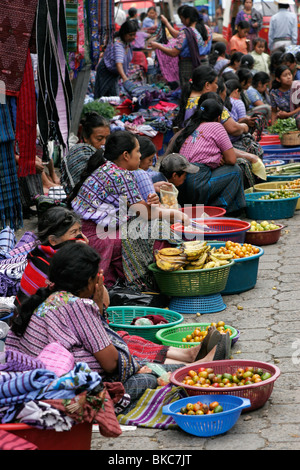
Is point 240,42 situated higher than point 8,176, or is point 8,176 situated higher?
point 240,42

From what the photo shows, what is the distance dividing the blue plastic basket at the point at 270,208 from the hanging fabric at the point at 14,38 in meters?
3.47

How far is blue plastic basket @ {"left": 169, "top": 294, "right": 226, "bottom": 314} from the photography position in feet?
16.4

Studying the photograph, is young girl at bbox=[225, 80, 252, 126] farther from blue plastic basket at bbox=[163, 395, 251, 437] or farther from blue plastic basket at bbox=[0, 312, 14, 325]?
blue plastic basket at bbox=[163, 395, 251, 437]

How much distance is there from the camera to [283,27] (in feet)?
51.1

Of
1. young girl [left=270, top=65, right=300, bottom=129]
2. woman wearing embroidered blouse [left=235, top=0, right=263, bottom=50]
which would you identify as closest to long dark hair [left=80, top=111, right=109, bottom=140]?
young girl [left=270, top=65, right=300, bottom=129]

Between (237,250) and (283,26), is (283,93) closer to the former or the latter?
(283,26)

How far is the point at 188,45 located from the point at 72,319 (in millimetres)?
8998

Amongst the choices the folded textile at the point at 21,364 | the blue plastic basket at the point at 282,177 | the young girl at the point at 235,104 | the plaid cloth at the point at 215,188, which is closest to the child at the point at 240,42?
the young girl at the point at 235,104

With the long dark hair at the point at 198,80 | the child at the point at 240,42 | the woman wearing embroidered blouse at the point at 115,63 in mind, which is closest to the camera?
the long dark hair at the point at 198,80

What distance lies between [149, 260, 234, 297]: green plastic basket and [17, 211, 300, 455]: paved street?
19cm

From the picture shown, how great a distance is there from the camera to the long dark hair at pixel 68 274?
126 inches

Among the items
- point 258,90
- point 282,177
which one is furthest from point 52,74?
point 258,90

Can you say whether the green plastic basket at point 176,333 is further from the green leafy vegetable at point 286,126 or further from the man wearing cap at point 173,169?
the green leafy vegetable at point 286,126
